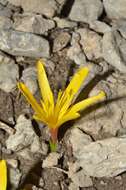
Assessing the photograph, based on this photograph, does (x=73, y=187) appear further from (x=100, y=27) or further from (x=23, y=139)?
(x=100, y=27)

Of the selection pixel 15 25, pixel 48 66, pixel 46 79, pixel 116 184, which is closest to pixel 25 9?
pixel 15 25

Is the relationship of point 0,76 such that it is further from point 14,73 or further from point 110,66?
point 110,66

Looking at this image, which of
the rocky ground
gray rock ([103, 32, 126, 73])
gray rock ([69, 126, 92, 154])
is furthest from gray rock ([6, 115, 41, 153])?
gray rock ([103, 32, 126, 73])

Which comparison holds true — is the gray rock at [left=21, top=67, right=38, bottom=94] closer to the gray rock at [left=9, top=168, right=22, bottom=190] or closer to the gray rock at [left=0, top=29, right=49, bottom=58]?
the gray rock at [left=0, top=29, right=49, bottom=58]

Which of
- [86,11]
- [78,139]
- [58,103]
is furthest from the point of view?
[86,11]

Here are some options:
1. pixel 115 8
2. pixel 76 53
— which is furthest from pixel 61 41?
pixel 115 8
